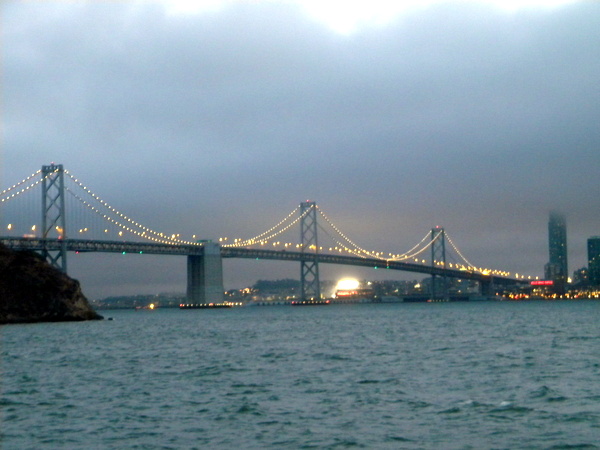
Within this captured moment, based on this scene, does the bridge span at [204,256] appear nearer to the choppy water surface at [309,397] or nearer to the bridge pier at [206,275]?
the bridge pier at [206,275]

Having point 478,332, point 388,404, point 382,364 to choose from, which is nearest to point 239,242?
point 478,332

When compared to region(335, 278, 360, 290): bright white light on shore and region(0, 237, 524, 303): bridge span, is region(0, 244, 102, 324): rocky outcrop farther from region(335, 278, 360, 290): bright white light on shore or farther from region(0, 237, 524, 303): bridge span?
region(335, 278, 360, 290): bright white light on shore

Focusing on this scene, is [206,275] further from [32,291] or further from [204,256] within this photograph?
[32,291]

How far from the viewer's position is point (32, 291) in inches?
2079

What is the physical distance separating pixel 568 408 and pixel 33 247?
5934cm

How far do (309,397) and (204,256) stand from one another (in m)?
68.8

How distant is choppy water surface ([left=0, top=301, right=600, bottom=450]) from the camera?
12.8 meters

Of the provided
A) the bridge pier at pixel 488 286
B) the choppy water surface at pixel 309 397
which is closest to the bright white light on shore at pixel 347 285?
the bridge pier at pixel 488 286

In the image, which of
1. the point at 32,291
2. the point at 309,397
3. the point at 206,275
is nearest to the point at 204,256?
the point at 206,275

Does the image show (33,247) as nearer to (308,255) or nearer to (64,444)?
(308,255)

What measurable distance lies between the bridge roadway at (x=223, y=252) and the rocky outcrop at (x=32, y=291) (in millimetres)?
11510

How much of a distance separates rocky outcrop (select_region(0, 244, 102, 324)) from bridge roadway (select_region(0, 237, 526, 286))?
11.5 metres

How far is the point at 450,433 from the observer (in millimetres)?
12820

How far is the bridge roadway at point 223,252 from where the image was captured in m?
69.6
